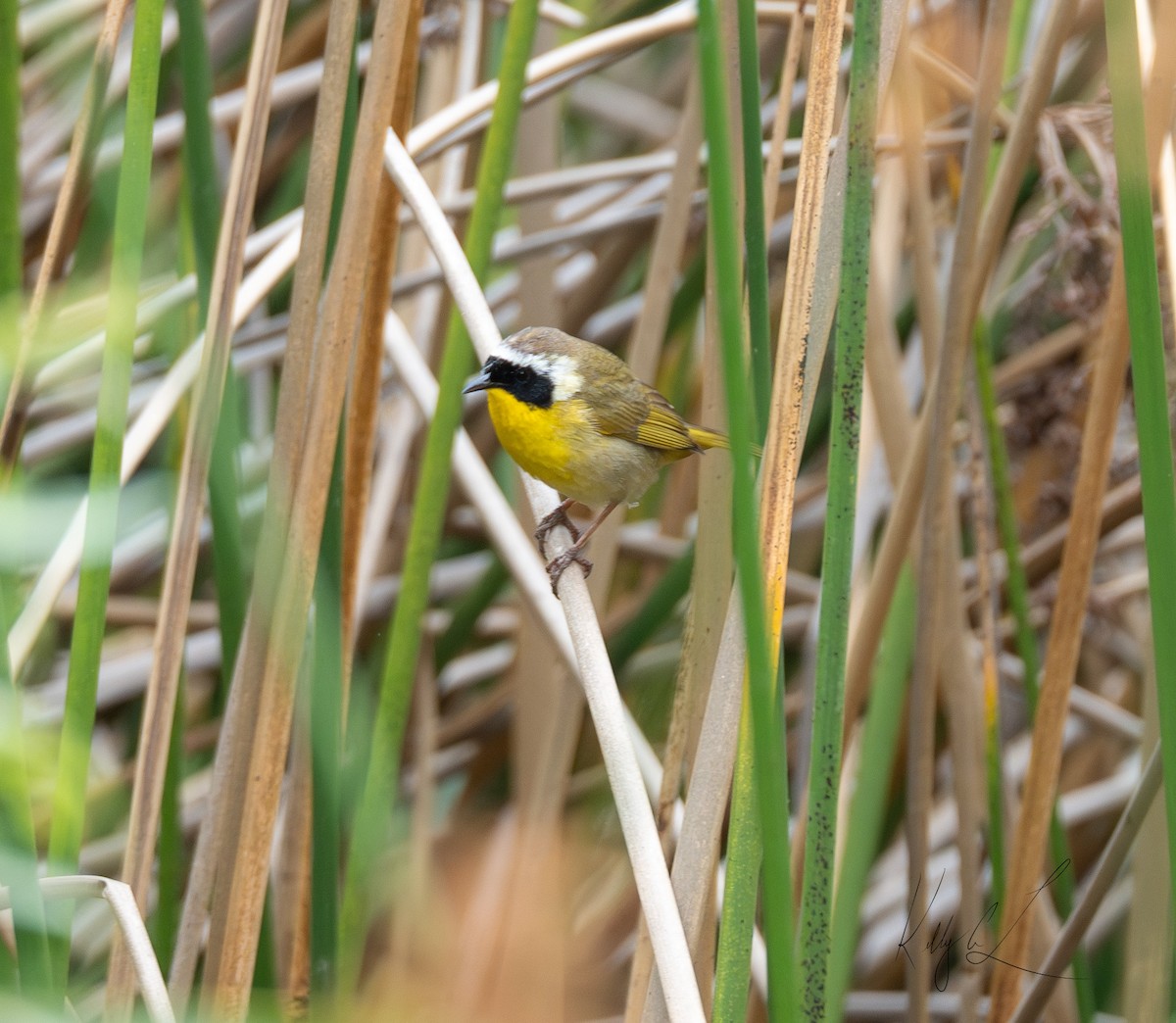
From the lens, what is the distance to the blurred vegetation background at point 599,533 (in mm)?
1275

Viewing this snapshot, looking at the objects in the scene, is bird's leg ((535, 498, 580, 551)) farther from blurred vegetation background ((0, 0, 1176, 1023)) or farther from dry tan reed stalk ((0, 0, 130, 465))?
dry tan reed stalk ((0, 0, 130, 465))

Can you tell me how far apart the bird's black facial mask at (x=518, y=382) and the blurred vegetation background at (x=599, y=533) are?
0.49 ft

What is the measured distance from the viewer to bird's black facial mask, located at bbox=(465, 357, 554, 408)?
238cm

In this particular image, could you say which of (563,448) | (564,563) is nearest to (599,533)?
(563,448)

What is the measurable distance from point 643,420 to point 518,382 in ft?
1.23

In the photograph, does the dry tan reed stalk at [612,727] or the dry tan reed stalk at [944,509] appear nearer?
the dry tan reed stalk at [612,727]

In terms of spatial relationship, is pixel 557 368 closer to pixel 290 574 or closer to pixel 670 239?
pixel 670 239

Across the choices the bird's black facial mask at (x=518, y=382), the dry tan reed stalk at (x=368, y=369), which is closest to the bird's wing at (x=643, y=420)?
the bird's black facial mask at (x=518, y=382)

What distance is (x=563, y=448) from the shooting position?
258cm

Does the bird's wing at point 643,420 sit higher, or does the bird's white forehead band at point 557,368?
the bird's white forehead band at point 557,368

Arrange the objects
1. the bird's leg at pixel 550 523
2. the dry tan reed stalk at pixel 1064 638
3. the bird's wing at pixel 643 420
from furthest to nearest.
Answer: the bird's wing at pixel 643 420 < the bird's leg at pixel 550 523 < the dry tan reed stalk at pixel 1064 638

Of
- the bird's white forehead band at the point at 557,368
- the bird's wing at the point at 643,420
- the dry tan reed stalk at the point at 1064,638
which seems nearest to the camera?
the dry tan reed stalk at the point at 1064,638

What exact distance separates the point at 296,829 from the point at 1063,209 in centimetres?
200

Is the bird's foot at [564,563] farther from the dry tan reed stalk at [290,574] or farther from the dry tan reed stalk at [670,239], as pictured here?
the dry tan reed stalk at [290,574]
